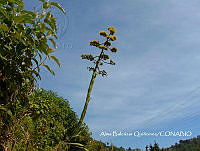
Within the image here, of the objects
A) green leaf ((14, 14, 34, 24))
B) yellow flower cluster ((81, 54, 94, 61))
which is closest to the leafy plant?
green leaf ((14, 14, 34, 24))

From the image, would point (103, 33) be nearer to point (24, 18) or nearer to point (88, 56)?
point (88, 56)

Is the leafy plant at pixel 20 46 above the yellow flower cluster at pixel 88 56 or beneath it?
beneath

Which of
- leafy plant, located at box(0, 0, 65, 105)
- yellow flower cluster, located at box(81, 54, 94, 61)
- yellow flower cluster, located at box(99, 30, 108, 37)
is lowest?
leafy plant, located at box(0, 0, 65, 105)

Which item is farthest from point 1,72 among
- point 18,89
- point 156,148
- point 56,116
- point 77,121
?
point 156,148

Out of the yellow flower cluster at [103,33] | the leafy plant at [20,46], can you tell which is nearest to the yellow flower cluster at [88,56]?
the yellow flower cluster at [103,33]

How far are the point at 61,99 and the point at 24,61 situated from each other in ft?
29.3

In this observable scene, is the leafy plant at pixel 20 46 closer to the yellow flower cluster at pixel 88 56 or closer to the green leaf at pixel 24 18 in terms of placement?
the green leaf at pixel 24 18

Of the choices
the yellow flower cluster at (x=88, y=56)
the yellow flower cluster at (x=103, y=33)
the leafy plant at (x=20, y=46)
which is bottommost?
the leafy plant at (x=20, y=46)

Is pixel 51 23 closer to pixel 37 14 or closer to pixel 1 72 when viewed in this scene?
pixel 37 14

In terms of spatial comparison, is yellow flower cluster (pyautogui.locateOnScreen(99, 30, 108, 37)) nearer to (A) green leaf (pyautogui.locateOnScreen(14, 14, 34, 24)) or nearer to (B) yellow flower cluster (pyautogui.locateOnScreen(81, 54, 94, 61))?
(B) yellow flower cluster (pyautogui.locateOnScreen(81, 54, 94, 61))

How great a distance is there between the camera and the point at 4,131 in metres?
2.92

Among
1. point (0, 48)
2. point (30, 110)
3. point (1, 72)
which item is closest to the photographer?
point (0, 48)

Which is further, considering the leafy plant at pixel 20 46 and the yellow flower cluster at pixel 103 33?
the yellow flower cluster at pixel 103 33

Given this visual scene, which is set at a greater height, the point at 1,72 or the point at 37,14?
the point at 37,14
